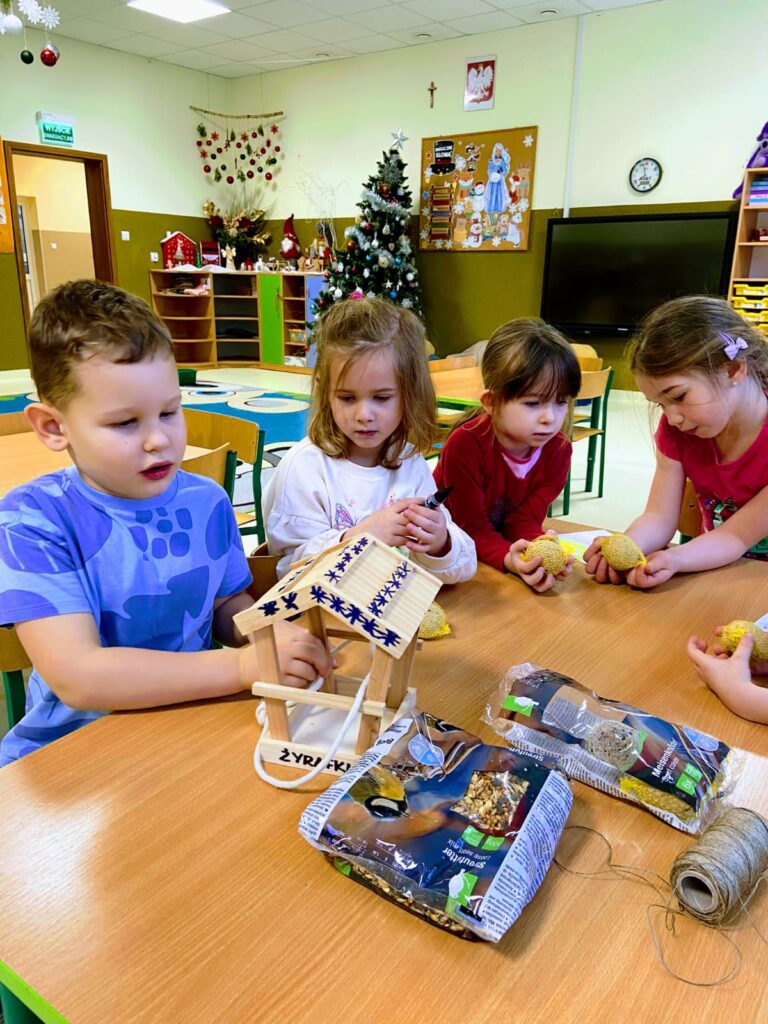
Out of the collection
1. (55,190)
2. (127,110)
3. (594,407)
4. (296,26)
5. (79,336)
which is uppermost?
(296,26)

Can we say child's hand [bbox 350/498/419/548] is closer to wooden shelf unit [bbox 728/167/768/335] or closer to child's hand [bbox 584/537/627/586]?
child's hand [bbox 584/537/627/586]

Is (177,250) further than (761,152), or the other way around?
(177,250)

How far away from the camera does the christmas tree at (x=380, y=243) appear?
6.84 metres

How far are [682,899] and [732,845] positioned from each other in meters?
0.06

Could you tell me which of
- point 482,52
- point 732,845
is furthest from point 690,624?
point 482,52

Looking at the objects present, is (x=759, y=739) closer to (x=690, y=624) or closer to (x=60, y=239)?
(x=690, y=624)

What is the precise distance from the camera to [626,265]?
6.31m

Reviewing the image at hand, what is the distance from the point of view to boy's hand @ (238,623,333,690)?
2.43ft

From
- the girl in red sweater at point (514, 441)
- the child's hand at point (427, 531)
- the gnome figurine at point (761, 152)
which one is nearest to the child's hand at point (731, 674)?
the child's hand at point (427, 531)

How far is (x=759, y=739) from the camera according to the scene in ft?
2.50

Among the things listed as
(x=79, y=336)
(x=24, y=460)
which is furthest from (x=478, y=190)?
(x=79, y=336)

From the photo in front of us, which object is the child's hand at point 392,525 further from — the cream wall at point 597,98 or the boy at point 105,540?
the cream wall at point 597,98

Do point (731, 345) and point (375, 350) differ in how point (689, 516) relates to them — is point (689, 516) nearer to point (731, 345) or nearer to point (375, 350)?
point (731, 345)

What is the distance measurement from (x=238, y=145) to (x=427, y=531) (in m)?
9.11
